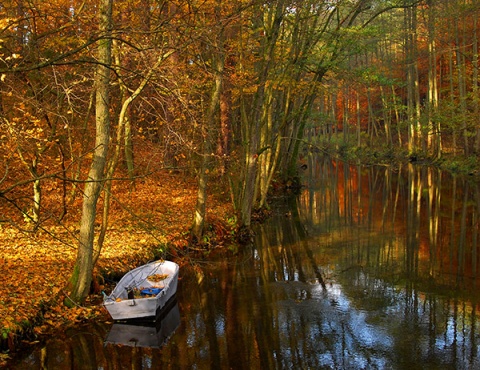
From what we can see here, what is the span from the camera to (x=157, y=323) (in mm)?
9906

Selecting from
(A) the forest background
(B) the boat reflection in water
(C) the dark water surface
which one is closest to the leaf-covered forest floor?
(A) the forest background

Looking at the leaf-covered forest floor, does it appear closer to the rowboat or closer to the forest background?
the forest background

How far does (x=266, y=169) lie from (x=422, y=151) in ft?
73.9

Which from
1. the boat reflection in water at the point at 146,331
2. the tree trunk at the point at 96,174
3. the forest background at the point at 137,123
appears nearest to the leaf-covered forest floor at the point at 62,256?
the forest background at the point at 137,123

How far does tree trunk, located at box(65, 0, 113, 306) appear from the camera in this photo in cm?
909

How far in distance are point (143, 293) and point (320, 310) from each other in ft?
12.5

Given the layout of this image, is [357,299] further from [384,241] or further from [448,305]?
[384,241]

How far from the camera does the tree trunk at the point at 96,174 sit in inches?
358

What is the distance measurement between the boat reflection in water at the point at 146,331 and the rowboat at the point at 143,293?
0.14m

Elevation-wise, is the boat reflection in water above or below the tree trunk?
below

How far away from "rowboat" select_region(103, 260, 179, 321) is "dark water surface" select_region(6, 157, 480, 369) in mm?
319

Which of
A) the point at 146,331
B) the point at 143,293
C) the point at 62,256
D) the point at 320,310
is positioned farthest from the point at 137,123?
the point at 320,310

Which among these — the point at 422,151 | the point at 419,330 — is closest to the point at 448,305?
the point at 419,330

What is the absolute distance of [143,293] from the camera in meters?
10.4
